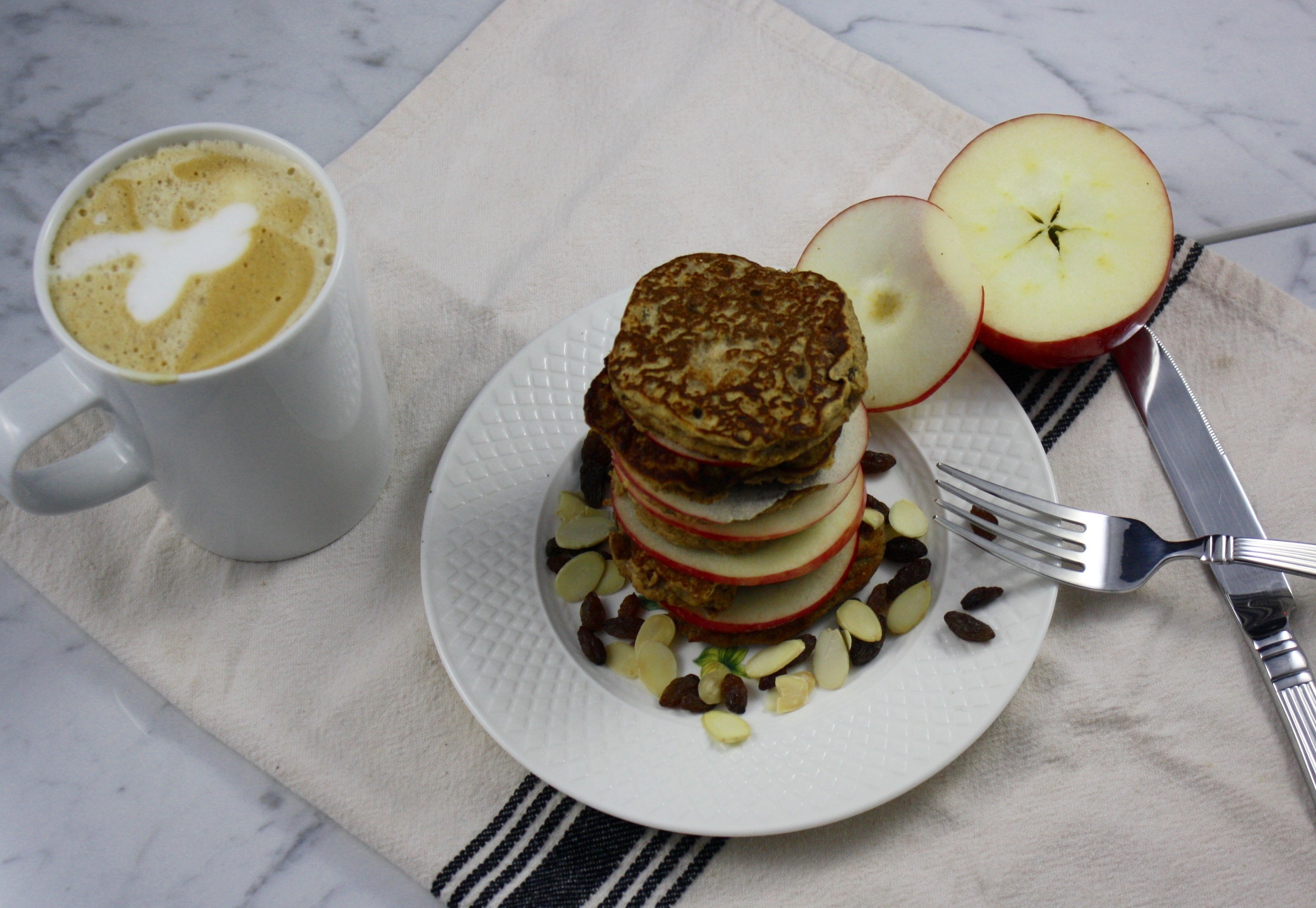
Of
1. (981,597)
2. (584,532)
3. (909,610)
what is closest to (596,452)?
(584,532)

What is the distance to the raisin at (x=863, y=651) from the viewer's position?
6.30 ft

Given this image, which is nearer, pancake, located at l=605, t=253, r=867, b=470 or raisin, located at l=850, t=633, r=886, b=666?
pancake, located at l=605, t=253, r=867, b=470

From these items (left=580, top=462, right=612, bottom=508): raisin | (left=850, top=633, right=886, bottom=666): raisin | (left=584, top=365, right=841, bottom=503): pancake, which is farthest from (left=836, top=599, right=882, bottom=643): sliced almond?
(left=580, top=462, right=612, bottom=508): raisin

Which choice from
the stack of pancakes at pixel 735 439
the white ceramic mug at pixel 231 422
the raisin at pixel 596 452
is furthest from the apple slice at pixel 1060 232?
the white ceramic mug at pixel 231 422

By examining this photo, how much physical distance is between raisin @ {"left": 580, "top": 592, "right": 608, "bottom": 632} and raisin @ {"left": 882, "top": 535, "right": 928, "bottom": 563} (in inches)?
20.8

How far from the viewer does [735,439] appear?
1592 millimetres

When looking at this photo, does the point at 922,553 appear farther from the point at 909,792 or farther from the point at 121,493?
the point at 121,493

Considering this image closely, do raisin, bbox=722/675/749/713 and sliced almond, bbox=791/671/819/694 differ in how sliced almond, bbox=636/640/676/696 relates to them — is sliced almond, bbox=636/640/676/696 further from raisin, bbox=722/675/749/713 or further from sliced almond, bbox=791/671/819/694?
sliced almond, bbox=791/671/819/694

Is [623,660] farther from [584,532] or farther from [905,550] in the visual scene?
[905,550]

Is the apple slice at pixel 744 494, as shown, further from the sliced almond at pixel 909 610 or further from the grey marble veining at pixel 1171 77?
the grey marble veining at pixel 1171 77

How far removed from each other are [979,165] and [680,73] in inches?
32.5

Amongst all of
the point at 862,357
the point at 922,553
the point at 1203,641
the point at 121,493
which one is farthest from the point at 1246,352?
the point at 121,493

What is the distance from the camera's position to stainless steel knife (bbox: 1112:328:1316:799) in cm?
195

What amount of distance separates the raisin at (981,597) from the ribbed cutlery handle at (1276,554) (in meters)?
0.41
